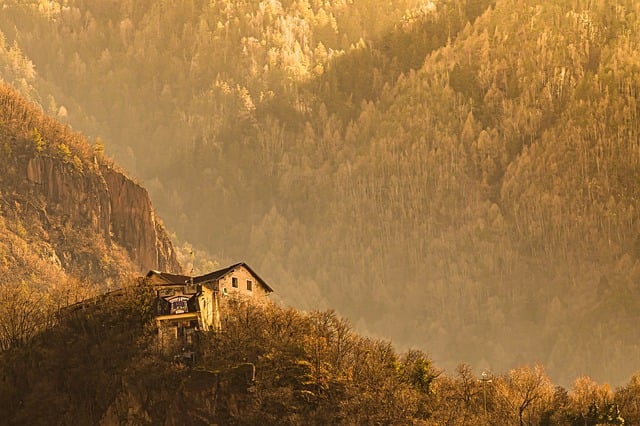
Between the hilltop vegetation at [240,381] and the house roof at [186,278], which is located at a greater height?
the house roof at [186,278]

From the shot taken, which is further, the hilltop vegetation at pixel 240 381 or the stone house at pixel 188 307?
the stone house at pixel 188 307

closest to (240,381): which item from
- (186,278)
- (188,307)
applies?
(188,307)

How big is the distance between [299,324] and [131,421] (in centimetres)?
2769

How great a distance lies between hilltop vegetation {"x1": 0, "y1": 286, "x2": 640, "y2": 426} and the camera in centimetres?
15400

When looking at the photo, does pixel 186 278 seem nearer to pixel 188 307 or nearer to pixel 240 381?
pixel 188 307

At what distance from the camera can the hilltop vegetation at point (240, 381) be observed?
154 metres

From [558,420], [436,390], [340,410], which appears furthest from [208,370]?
[558,420]

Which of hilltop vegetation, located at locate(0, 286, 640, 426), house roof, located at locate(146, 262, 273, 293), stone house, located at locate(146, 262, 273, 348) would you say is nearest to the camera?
hilltop vegetation, located at locate(0, 286, 640, 426)

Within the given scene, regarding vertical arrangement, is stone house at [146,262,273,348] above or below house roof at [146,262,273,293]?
below

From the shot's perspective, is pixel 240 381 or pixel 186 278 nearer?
pixel 240 381

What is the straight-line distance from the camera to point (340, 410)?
151750mm

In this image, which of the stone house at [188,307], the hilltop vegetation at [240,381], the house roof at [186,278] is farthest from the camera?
the house roof at [186,278]

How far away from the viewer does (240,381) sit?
156 metres

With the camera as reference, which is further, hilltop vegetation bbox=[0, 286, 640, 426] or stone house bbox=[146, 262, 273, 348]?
stone house bbox=[146, 262, 273, 348]
